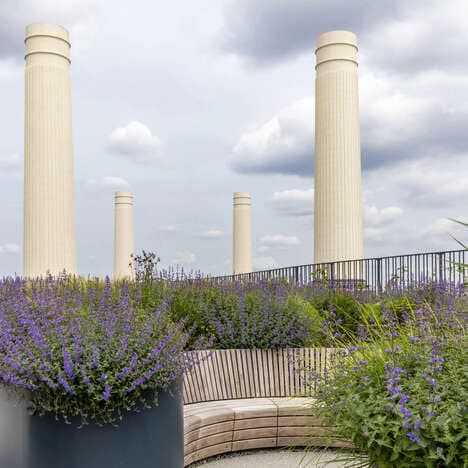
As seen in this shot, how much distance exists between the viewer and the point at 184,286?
6.54 m

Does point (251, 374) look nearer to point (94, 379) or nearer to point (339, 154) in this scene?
point (94, 379)

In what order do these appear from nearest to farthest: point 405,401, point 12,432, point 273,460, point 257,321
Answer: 1. point 405,401
2. point 12,432
3. point 273,460
4. point 257,321

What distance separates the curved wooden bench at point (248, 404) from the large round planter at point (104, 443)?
0.57 metres

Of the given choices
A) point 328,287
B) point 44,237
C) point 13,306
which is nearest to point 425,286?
point 328,287

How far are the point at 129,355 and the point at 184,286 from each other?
3403mm

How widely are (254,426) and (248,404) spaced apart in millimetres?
210

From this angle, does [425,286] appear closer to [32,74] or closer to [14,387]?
[14,387]

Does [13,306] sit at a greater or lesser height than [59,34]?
lesser

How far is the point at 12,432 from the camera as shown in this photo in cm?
314

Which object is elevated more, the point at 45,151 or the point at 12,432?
the point at 45,151

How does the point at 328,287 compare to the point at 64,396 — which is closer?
the point at 64,396

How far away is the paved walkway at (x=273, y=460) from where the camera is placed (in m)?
4.02

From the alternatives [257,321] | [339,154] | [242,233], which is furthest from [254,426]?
[242,233]

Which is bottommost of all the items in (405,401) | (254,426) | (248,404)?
(254,426)
